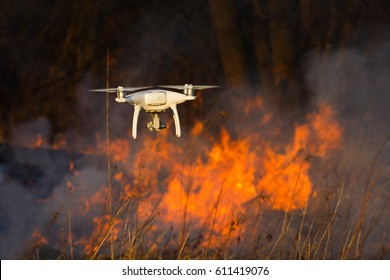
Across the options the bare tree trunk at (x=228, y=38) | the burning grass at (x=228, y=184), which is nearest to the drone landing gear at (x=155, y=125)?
the burning grass at (x=228, y=184)

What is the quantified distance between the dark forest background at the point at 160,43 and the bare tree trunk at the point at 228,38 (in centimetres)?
1

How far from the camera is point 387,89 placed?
1064 centimetres

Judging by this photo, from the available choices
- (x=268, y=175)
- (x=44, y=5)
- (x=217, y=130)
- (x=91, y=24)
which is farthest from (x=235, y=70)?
(x=44, y=5)

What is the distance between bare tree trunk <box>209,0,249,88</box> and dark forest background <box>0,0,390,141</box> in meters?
0.01

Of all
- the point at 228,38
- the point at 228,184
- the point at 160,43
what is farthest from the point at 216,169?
the point at 160,43

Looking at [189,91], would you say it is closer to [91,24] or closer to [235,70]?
[235,70]

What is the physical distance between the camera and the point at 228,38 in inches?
418

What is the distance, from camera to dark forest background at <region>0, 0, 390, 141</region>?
10664 mm

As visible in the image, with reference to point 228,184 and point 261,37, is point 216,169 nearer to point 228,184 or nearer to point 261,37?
point 228,184

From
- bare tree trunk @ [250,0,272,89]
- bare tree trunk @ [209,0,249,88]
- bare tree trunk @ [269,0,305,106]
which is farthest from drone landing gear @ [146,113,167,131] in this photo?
bare tree trunk @ [250,0,272,89]

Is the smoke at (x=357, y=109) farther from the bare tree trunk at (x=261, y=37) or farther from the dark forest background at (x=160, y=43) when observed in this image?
the bare tree trunk at (x=261, y=37)
